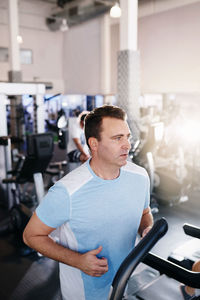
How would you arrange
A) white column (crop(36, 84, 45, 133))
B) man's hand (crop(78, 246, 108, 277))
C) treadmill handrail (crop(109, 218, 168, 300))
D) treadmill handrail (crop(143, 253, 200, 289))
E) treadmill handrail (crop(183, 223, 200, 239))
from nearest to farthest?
treadmill handrail (crop(109, 218, 168, 300)) → man's hand (crop(78, 246, 108, 277)) → treadmill handrail (crop(143, 253, 200, 289)) → treadmill handrail (crop(183, 223, 200, 239)) → white column (crop(36, 84, 45, 133))

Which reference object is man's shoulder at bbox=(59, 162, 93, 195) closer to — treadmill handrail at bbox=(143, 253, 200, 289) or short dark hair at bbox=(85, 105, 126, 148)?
short dark hair at bbox=(85, 105, 126, 148)

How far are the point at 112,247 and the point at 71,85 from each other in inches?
522

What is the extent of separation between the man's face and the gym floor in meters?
1.92

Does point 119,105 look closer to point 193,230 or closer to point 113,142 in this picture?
point 193,230

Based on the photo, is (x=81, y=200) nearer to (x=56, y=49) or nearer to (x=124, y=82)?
(x=124, y=82)

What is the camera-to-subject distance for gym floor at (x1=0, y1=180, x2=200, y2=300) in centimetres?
273

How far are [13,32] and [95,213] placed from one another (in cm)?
815

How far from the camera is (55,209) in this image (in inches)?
46.4

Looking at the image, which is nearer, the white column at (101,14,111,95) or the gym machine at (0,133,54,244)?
the gym machine at (0,133,54,244)

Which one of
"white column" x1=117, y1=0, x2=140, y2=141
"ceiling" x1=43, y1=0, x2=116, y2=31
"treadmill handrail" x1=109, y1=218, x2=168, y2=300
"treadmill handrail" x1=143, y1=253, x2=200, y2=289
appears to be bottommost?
"treadmill handrail" x1=143, y1=253, x2=200, y2=289

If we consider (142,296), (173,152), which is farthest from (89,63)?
(142,296)

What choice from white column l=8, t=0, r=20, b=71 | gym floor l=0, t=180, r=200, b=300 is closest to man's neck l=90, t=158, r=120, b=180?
gym floor l=0, t=180, r=200, b=300

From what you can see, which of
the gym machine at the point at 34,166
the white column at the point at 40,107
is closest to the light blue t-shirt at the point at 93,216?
the gym machine at the point at 34,166

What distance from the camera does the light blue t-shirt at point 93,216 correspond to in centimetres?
120
